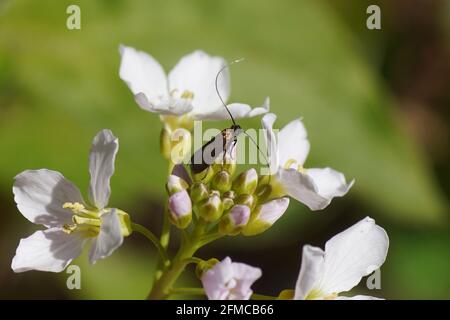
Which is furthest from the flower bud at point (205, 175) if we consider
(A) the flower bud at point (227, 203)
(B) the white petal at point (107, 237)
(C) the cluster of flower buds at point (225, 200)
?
(B) the white petal at point (107, 237)

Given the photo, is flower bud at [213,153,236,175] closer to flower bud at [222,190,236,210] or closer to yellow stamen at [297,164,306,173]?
flower bud at [222,190,236,210]

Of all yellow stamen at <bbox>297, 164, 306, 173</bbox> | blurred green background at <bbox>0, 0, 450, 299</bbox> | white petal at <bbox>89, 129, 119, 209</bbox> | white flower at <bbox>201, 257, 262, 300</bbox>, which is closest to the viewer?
white flower at <bbox>201, 257, 262, 300</bbox>

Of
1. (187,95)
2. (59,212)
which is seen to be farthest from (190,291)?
(187,95)

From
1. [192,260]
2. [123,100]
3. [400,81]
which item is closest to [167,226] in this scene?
[192,260]

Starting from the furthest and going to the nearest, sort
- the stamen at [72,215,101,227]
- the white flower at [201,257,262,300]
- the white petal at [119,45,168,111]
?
the white petal at [119,45,168,111]
the stamen at [72,215,101,227]
the white flower at [201,257,262,300]

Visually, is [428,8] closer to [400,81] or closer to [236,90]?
[400,81]

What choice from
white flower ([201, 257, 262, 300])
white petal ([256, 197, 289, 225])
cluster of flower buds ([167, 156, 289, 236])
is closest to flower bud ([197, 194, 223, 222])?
cluster of flower buds ([167, 156, 289, 236])

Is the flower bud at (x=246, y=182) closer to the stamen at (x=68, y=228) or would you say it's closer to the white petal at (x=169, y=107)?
the white petal at (x=169, y=107)

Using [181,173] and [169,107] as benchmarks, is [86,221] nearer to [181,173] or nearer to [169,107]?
[181,173]
